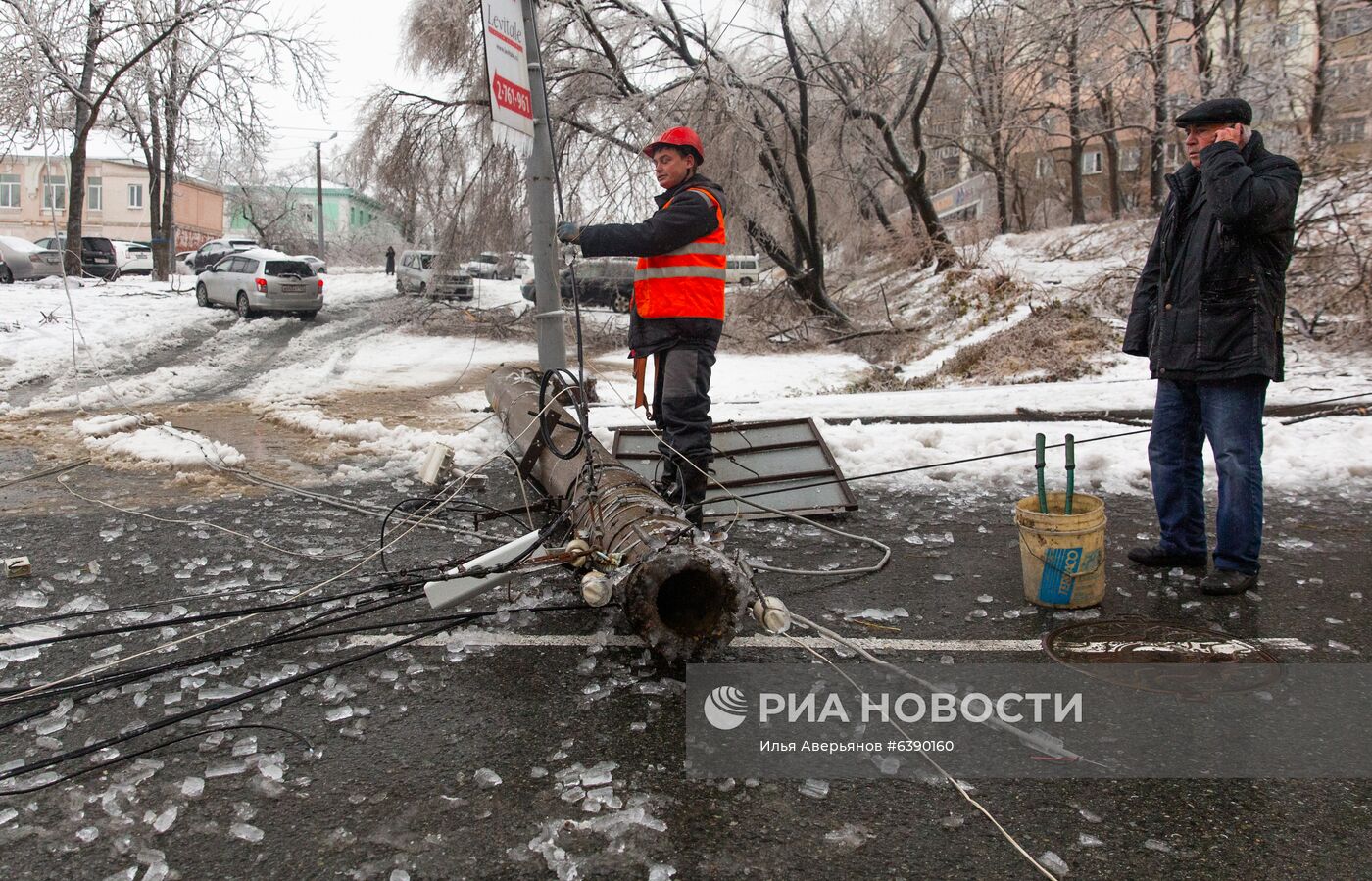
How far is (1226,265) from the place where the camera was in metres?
4.28

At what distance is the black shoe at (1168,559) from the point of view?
4.63m

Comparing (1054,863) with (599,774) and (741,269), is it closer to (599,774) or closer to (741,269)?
(599,774)

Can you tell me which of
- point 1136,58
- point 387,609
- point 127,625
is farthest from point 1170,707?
point 1136,58

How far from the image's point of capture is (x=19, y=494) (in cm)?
627

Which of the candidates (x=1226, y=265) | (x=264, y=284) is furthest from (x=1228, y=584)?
(x=264, y=284)

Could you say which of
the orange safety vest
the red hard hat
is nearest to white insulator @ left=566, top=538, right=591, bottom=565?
the orange safety vest

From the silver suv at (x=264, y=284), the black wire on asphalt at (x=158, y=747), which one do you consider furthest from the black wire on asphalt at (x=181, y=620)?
the silver suv at (x=264, y=284)

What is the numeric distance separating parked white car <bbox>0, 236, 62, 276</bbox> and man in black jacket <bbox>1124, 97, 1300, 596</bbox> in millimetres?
27617

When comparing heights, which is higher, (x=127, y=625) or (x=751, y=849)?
(x=127, y=625)

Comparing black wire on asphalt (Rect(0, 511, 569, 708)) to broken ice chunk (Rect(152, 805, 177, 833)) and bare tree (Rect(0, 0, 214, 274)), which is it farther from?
bare tree (Rect(0, 0, 214, 274))

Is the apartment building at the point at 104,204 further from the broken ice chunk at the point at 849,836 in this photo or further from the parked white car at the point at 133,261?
the broken ice chunk at the point at 849,836

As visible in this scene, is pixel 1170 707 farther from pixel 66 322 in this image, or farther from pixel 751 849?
pixel 66 322

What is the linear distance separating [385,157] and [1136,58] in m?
14.2

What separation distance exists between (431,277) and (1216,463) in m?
18.2
